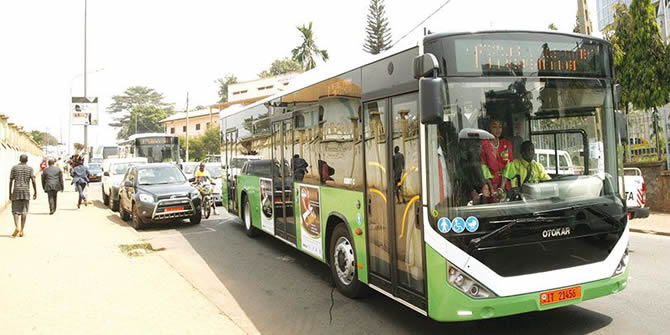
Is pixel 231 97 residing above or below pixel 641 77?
above

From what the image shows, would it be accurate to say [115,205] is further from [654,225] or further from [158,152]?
[654,225]

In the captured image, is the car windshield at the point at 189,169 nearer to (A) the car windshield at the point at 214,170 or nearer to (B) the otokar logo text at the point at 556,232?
(A) the car windshield at the point at 214,170

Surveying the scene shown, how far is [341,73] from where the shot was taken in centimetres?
633

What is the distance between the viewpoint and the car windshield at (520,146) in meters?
4.33

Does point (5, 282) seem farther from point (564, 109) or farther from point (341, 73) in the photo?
point (564, 109)

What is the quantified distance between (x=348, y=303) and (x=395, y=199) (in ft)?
5.71

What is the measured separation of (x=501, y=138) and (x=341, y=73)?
249 cm

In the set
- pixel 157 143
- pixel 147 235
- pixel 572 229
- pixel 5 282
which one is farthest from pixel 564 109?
pixel 157 143

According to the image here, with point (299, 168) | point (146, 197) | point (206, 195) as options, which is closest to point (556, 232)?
point (299, 168)

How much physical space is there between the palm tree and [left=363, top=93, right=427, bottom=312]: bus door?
36.1 meters

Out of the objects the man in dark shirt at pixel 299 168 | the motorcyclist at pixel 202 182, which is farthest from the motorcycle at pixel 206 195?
the man in dark shirt at pixel 299 168

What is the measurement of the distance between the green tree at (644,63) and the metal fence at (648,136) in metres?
0.04

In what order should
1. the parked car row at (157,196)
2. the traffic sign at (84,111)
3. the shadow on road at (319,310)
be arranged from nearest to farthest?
1. the shadow on road at (319,310)
2. the parked car row at (157,196)
3. the traffic sign at (84,111)

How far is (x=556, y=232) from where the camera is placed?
443cm
